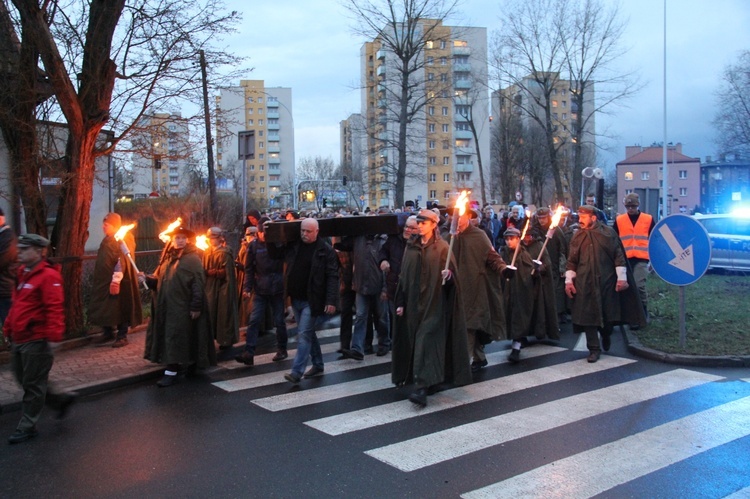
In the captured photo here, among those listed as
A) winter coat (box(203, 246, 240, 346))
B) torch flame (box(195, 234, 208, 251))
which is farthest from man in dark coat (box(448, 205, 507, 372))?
torch flame (box(195, 234, 208, 251))

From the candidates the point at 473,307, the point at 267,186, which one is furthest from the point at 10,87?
the point at 267,186

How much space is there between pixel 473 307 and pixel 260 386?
263 centimetres

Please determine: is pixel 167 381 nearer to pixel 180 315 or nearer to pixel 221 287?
pixel 180 315

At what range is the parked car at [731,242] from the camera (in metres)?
15.9

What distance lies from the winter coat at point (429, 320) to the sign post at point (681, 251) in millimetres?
3600

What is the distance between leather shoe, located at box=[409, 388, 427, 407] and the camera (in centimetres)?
648

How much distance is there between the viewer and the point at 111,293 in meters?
9.12

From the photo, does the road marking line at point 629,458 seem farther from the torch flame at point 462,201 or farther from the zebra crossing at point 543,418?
the torch flame at point 462,201

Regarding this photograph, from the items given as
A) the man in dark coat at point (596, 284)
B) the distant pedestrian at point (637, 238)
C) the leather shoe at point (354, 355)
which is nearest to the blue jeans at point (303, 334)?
the leather shoe at point (354, 355)

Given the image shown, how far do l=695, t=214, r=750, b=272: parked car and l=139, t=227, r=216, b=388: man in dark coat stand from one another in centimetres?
1289

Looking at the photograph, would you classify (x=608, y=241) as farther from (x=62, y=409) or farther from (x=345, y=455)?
(x=62, y=409)

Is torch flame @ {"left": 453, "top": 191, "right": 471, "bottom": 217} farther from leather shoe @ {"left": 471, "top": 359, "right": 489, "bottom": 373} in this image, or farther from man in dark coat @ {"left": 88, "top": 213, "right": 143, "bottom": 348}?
man in dark coat @ {"left": 88, "top": 213, "right": 143, "bottom": 348}

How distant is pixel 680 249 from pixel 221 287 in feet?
20.4

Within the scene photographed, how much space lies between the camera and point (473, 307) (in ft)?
25.5
